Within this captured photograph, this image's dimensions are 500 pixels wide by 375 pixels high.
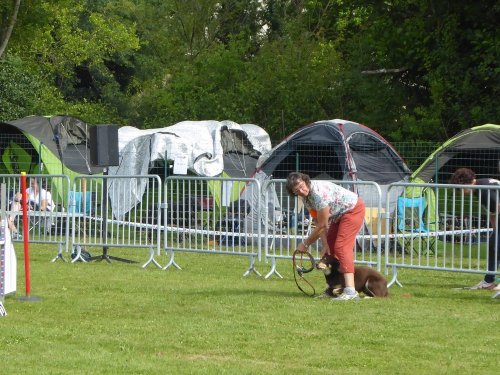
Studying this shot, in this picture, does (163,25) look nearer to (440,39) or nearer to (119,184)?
(440,39)

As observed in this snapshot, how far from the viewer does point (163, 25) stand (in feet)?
135

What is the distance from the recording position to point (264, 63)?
29.9 meters

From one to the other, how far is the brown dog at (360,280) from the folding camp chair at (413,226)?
1.71 meters

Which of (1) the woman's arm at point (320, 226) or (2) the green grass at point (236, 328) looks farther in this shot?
(1) the woman's arm at point (320, 226)

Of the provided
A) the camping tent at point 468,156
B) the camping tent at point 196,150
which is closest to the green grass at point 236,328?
the camping tent at point 468,156

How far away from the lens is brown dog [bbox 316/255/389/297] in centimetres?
1106

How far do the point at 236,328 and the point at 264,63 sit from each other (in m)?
21.5

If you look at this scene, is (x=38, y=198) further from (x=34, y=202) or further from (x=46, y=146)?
(x=46, y=146)

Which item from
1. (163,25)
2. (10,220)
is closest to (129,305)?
(10,220)

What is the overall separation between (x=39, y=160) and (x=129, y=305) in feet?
43.6

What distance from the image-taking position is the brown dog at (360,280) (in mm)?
11062

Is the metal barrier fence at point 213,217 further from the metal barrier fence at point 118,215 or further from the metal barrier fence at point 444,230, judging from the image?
the metal barrier fence at point 444,230

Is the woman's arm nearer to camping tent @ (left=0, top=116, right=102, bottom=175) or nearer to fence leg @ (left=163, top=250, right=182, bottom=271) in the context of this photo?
fence leg @ (left=163, top=250, right=182, bottom=271)

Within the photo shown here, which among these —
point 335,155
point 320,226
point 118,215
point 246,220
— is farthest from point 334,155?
point 320,226
